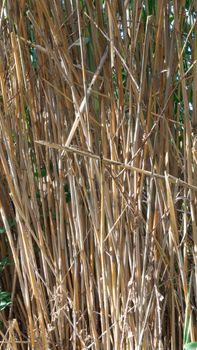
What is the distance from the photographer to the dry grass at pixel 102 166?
131 cm

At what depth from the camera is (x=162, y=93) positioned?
1.34 meters

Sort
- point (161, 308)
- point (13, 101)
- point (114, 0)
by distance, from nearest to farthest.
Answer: point (114, 0) → point (161, 308) → point (13, 101)

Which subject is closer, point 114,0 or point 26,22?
point 114,0

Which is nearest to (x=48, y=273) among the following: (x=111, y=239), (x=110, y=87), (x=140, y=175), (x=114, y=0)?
(x=111, y=239)

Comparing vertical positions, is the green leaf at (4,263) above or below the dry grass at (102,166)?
below

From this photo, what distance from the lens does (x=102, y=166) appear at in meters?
1.23

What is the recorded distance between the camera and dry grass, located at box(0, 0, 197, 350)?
1.31m

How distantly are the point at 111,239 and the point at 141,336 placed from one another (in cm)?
20

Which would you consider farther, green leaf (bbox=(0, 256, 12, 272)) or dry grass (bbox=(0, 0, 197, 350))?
green leaf (bbox=(0, 256, 12, 272))

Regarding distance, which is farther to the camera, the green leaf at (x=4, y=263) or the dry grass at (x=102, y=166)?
the green leaf at (x=4, y=263)

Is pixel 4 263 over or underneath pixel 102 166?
underneath

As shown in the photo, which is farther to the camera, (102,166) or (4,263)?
(4,263)

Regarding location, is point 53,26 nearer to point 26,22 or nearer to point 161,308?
point 26,22

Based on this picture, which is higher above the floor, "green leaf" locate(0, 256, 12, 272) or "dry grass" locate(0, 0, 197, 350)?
"dry grass" locate(0, 0, 197, 350)
